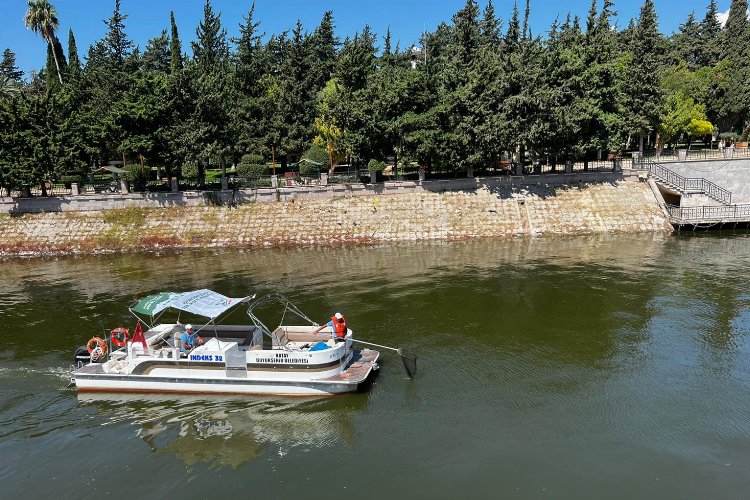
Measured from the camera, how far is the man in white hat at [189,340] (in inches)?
803

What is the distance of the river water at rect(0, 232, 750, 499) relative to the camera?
47.5 ft

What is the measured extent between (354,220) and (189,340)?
29888 millimetres

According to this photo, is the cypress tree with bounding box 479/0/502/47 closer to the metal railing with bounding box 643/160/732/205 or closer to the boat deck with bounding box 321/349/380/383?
the metal railing with bounding box 643/160/732/205

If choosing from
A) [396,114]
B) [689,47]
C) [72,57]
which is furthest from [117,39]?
[689,47]

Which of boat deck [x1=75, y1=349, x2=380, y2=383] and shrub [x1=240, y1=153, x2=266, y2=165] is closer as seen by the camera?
boat deck [x1=75, y1=349, x2=380, y2=383]

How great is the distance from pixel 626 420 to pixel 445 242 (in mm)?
30247

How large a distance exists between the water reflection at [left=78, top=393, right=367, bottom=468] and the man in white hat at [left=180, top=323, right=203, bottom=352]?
6.06 ft

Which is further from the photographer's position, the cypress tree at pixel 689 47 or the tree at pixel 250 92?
the cypress tree at pixel 689 47

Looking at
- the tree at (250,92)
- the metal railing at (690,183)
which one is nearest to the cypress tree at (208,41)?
the tree at (250,92)

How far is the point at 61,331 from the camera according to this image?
87.0 ft

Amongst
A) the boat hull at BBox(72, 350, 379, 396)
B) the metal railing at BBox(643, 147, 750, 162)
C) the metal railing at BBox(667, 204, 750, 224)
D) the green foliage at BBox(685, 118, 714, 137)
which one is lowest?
the boat hull at BBox(72, 350, 379, 396)

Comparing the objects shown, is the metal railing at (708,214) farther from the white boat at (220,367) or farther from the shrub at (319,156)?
the white boat at (220,367)

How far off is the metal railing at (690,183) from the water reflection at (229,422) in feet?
147

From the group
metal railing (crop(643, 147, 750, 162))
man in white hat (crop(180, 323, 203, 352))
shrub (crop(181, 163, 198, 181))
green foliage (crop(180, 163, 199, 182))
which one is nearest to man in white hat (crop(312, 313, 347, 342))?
man in white hat (crop(180, 323, 203, 352))
